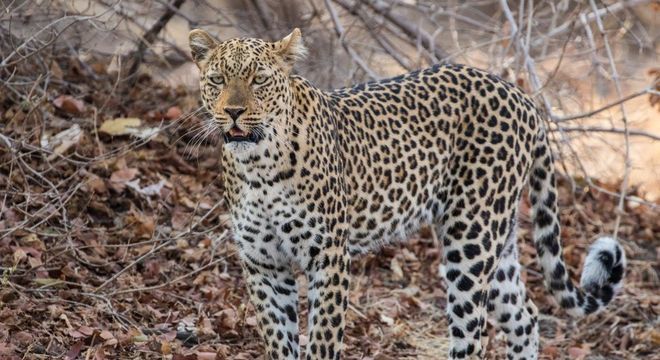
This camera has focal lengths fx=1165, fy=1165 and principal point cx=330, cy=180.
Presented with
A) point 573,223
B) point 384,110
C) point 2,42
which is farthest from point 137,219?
point 573,223

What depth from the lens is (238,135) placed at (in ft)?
20.3

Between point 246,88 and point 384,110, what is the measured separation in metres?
1.38

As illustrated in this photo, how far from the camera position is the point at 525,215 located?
34.9ft

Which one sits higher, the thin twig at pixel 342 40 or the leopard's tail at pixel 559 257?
the thin twig at pixel 342 40

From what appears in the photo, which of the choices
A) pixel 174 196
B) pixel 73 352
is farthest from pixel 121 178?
pixel 73 352

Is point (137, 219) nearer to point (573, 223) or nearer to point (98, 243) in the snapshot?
point (98, 243)

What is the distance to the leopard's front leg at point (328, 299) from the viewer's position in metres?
6.63

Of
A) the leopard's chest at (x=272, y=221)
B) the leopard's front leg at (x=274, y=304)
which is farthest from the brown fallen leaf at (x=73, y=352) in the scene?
the leopard's chest at (x=272, y=221)

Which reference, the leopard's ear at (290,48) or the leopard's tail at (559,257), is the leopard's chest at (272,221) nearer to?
the leopard's ear at (290,48)

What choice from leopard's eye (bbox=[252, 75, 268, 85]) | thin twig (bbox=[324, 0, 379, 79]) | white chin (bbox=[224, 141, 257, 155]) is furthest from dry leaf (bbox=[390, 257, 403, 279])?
leopard's eye (bbox=[252, 75, 268, 85])

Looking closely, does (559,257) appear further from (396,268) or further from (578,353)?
Result: (396,268)

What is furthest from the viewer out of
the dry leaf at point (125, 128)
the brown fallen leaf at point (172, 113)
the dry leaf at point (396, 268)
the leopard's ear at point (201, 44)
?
the brown fallen leaf at point (172, 113)

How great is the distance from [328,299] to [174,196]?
3.21 m

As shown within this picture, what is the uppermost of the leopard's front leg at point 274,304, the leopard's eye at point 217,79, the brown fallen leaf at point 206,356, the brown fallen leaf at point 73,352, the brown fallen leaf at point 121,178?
the leopard's eye at point 217,79
